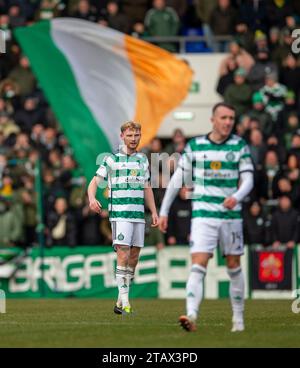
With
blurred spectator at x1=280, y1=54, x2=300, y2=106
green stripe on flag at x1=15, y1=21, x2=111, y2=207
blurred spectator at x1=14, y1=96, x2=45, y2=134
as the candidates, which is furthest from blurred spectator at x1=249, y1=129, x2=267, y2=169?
blurred spectator at x1=14, y1=96, x2=45, y2=134

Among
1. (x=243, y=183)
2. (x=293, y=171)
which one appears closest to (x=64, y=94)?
(x=293, y=171)

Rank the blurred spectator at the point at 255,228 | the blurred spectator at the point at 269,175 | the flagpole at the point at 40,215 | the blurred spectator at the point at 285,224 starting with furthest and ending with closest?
the flagpole at the point at 40,215 → the blurred spectator at the point at 269,175 → the blurred spectator at the point at 255,228 → the blurred spectator at the point at 285,224

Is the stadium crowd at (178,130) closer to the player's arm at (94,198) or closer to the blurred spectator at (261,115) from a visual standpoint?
the blurred spectator at (261,115)

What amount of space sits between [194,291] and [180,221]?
12.7 metres

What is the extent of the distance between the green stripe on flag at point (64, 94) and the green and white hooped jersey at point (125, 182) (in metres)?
8.96

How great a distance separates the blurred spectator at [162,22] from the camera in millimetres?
32281

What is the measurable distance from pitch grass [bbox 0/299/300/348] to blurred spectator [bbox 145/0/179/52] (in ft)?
40.1

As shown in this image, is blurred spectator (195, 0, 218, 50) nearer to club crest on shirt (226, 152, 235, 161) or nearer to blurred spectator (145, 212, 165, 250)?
blurred spectator (145, 212, 165, 250)

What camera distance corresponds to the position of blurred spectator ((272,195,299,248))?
1043 inches

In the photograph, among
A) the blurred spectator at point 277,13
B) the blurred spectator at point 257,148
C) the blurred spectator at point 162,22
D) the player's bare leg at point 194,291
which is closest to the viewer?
the player's bare leg at point 194,291

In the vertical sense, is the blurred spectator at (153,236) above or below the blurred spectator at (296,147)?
below

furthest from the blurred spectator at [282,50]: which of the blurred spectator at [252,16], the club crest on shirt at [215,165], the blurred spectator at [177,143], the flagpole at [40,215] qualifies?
the club crest on shirt at [215,165]

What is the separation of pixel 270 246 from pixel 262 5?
7343mm
